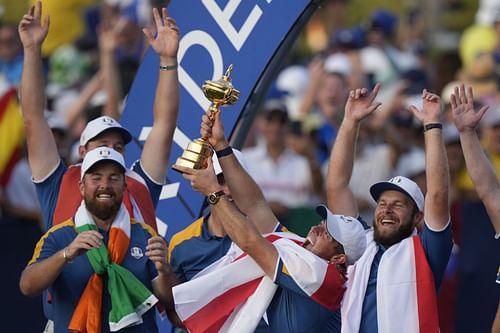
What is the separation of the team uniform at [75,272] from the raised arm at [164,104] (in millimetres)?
679

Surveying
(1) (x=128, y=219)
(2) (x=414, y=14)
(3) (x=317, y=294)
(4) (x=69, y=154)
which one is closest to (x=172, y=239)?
(1) (x=128, y=219)

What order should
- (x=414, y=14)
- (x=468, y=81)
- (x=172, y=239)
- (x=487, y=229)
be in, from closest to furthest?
1. (x=172, y=239)
2. (x=487, y=229)
3. (x=468, y=81)
4. (x=414, y=14)

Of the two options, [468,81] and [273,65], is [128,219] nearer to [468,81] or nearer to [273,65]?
[273,65]

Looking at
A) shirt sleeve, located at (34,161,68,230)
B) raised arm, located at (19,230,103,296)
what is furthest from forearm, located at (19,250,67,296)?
shirt sleeve, located at (34,161,68,230)

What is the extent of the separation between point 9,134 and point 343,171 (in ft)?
15.4

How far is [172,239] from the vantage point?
9.06 metres

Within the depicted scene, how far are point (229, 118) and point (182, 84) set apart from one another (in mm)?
481

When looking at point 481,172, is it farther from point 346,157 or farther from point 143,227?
point 143,227

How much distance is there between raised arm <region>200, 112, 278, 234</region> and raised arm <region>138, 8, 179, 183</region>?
0.67 metres

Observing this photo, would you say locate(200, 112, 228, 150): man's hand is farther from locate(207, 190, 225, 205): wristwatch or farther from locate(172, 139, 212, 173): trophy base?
locate(207, 190, 225, 205): wristwatch

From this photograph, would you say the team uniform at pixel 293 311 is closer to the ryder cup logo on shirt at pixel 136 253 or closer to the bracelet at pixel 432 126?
the ryder cup logo on shirt at pixel 136 253

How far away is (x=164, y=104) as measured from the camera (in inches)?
353

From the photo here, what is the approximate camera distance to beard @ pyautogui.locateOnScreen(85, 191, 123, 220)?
8.22 metres

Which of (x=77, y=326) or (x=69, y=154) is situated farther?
(x=69, y=154)
